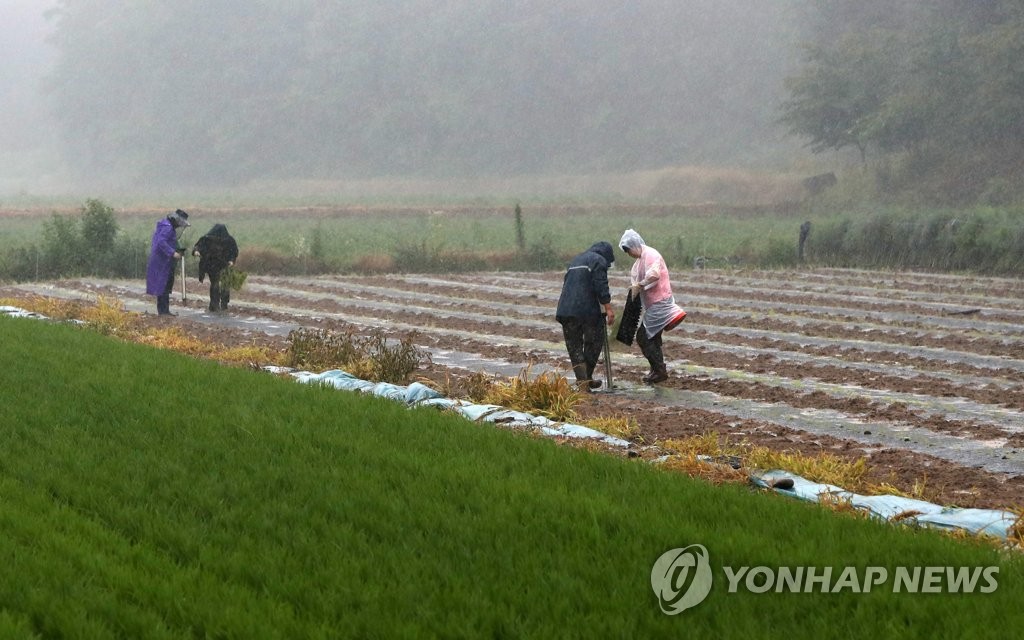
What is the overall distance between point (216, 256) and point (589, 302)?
8.71m

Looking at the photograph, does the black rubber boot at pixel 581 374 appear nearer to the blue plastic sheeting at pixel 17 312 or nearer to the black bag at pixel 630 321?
the black bag at pixel 630 321

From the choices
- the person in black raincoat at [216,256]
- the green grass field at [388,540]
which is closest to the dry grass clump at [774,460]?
the green grass field at [388,540]

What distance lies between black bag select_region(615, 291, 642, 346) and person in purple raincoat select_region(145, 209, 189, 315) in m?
8.51

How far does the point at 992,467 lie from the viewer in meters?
8.63

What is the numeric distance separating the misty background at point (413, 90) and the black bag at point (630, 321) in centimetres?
5565

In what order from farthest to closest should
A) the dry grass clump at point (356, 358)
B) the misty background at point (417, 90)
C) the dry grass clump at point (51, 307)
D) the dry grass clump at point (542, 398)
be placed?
1. the misty background at point (417, 90)
2. the dry grass clump at point (51, 307)
3. the dry grass clump at point (356, 358)
4. the dry grass clump at point (542, 398)

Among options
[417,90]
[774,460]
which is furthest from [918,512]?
[417,90]

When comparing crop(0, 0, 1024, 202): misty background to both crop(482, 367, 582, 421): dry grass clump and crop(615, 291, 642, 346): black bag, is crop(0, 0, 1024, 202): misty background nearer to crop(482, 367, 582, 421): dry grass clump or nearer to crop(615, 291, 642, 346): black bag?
crop(615, 291, 642, 346): black bag

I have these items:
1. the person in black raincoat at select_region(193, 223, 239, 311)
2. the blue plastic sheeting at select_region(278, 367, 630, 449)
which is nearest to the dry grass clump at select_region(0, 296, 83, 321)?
the person in black raincoat at select_region(193, 223, 239, 311)

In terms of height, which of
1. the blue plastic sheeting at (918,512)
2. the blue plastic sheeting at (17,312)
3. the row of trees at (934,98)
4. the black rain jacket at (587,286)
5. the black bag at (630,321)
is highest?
the row of trees at (934,98)

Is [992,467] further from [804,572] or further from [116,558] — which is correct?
[116,558]

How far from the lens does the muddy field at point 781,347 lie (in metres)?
9.56

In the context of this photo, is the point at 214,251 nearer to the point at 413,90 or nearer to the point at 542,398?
the point at 542,398

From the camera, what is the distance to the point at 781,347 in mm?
15188
